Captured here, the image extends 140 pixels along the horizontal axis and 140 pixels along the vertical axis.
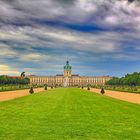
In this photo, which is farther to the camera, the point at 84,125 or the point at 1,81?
the point at 1,81

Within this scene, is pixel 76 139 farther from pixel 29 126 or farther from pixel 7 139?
pixel 29 126

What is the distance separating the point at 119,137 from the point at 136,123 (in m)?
3.51

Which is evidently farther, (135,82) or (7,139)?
(135,82)

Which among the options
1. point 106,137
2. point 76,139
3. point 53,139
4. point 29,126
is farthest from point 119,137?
point 29,126

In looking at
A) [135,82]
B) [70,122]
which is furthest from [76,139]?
[135,82]

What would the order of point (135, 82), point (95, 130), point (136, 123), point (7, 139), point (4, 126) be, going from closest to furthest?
point (7, 139), point (95, 130), point (4, 126), point (136, 123), point (135, 82)

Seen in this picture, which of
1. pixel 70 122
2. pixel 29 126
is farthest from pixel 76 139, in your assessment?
pixel 70 122

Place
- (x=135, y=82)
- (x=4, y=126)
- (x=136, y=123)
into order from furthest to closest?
(x=135, y=82), (x=136, y=123), (x=4, y=126)

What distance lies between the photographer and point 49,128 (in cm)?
1183

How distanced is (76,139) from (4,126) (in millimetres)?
3475

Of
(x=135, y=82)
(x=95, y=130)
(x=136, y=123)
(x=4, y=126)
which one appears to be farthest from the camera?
(x=135, y=82)

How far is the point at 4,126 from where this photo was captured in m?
12.2

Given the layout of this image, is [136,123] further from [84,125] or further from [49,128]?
[49,128]

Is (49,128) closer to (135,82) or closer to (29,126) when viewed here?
(29,126)
